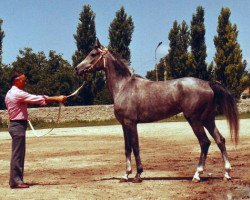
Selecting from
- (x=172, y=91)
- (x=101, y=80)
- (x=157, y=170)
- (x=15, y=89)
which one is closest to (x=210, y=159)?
(x=157, y=170)

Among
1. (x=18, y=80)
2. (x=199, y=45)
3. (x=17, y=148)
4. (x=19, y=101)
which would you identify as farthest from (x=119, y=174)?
(x=199, y=45)

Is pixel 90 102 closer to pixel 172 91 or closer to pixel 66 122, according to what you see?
pixel 66 122

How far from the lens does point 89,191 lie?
816 centimetres

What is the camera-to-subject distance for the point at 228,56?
5153cm

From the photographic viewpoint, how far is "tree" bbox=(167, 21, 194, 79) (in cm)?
4947

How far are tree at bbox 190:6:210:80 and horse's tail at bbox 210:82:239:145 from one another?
4043 centimetres

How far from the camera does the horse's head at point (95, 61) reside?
31.5 feet

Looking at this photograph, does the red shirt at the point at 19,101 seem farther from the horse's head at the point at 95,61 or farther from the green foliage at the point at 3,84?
the green foliage at the point at 3,84

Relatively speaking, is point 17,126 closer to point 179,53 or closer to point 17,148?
point 17,148

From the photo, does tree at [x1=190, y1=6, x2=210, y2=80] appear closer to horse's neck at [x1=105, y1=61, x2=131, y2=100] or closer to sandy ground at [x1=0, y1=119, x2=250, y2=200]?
sandy ground at [x1=0, y1=119, x2=250, y2=200]

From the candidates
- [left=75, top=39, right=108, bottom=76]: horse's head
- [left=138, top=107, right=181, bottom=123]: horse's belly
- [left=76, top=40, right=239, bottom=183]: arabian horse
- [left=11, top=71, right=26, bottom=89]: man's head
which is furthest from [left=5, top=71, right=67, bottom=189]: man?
[left=138, top=107, right=181, bottom=123]: horse's belly

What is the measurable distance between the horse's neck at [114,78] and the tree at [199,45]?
1584 inches

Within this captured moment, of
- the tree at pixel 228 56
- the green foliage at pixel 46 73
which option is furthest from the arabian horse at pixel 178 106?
the green foliage at pixel 46 73

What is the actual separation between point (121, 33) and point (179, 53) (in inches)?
282
